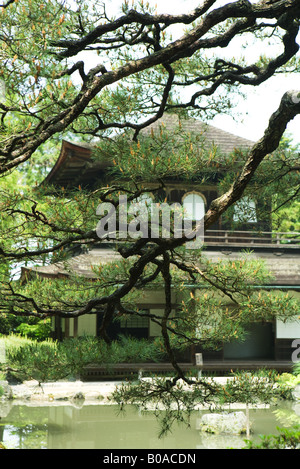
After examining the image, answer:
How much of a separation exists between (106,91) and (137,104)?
30cm

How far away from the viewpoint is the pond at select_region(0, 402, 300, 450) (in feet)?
27.6

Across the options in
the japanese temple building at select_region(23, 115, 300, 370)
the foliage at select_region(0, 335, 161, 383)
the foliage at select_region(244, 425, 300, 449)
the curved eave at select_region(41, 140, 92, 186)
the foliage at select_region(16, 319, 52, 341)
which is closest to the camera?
the foliage at select_region(244, 425, 300, 449)

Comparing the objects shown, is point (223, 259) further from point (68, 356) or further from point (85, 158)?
point (68, 356)

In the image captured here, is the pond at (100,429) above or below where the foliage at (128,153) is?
below

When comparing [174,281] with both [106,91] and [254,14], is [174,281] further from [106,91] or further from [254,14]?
[254,14]

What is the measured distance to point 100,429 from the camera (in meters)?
9.48

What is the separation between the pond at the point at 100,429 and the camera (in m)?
8.42

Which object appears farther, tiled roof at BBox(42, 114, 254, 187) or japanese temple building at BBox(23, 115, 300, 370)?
japanese temple building at BBox(23, 115, 300, 370)

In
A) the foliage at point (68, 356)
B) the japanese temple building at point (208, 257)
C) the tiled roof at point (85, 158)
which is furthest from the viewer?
the japanese temple building at point (208, 257)

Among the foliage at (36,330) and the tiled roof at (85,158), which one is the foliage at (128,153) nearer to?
the tiled roof at (85,158)

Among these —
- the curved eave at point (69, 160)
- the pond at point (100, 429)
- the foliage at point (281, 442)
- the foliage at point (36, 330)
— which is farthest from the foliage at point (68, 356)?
the foliage at point (36, 330)

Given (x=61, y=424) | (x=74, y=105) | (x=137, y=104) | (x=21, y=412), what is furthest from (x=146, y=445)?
(x=74, y=105)

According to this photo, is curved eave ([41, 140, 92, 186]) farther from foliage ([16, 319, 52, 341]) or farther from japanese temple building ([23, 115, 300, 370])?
foliage ([16, 319, 52, 341])

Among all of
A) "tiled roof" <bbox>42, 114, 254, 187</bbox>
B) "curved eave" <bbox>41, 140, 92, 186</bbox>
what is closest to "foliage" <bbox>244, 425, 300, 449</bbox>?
"tiled roof" <bbox>42, 114, 254, 187</bbox>
